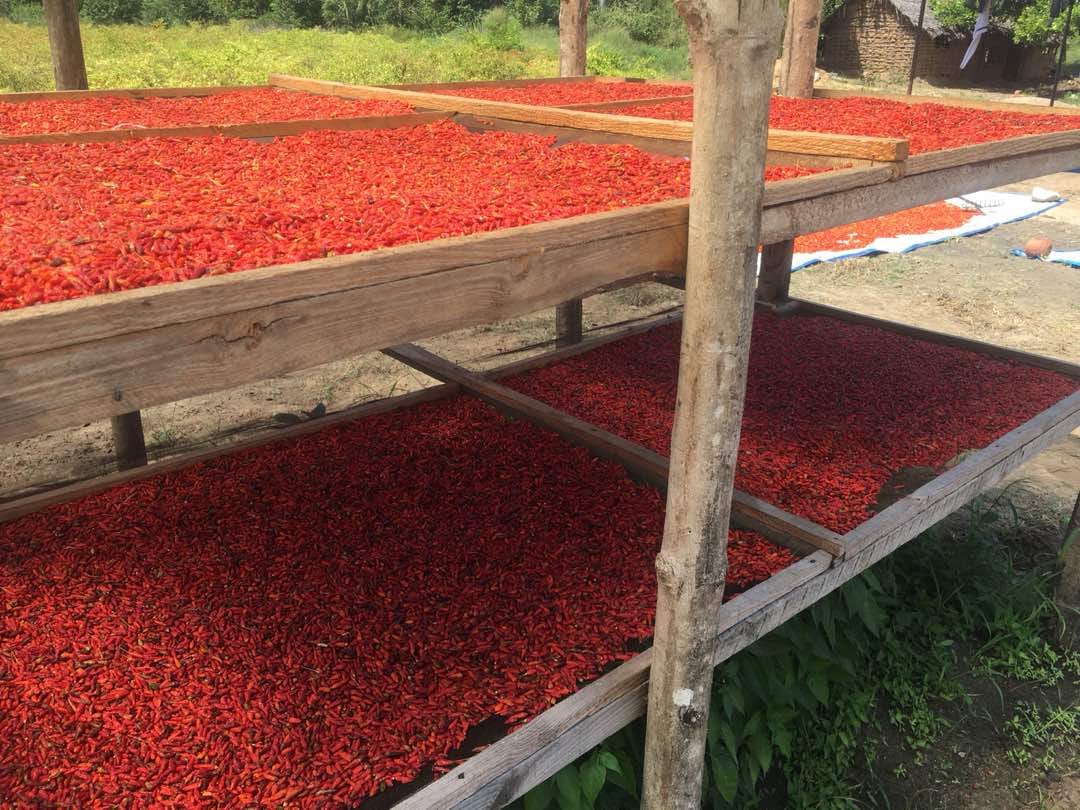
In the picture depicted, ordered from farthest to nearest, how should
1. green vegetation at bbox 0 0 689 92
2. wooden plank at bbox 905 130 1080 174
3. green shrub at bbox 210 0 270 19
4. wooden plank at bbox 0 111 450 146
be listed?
green shrub at bbox 210 0 270 19, green vegetation at bbox 0 0 689 92, wooden plank at bbox 0 111 450 146, wooden plank at bbox 905 130 1080 174

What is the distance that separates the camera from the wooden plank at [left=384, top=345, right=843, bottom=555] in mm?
2865

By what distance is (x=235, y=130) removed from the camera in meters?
3.09

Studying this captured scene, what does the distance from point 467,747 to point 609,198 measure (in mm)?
1435

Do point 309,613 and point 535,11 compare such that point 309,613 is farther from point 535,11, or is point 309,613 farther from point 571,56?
point 535,11

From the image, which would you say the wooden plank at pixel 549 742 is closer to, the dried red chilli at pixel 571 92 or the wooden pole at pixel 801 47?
the wooden pole at pixel 801 47

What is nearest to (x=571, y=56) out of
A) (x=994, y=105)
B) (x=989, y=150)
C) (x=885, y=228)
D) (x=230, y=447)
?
(x=994, y=105)

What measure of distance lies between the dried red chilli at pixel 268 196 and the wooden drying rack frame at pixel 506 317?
104 millimetres

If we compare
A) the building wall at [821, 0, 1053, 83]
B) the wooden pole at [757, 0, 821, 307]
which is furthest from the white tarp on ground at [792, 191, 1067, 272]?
the building wall at [821, 0, 1053, 83]

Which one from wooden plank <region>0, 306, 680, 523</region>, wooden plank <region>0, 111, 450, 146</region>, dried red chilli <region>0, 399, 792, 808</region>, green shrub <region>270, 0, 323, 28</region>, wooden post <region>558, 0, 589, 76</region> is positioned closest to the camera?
dried red chilli <region>0, 399, 792, 808</region>

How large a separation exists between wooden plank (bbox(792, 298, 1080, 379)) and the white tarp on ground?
12.3ft

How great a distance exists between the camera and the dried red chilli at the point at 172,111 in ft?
11.4

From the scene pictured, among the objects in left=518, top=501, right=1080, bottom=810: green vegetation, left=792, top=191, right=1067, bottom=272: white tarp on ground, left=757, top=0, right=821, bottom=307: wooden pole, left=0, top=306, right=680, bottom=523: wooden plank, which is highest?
left=757, top=0, right=821, bottom=307: wooden pole

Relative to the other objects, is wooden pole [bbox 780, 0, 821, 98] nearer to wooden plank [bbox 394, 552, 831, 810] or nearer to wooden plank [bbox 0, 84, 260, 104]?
wooden plank [bbox 0, 84, 260, 104]

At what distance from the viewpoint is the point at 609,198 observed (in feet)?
6.82
